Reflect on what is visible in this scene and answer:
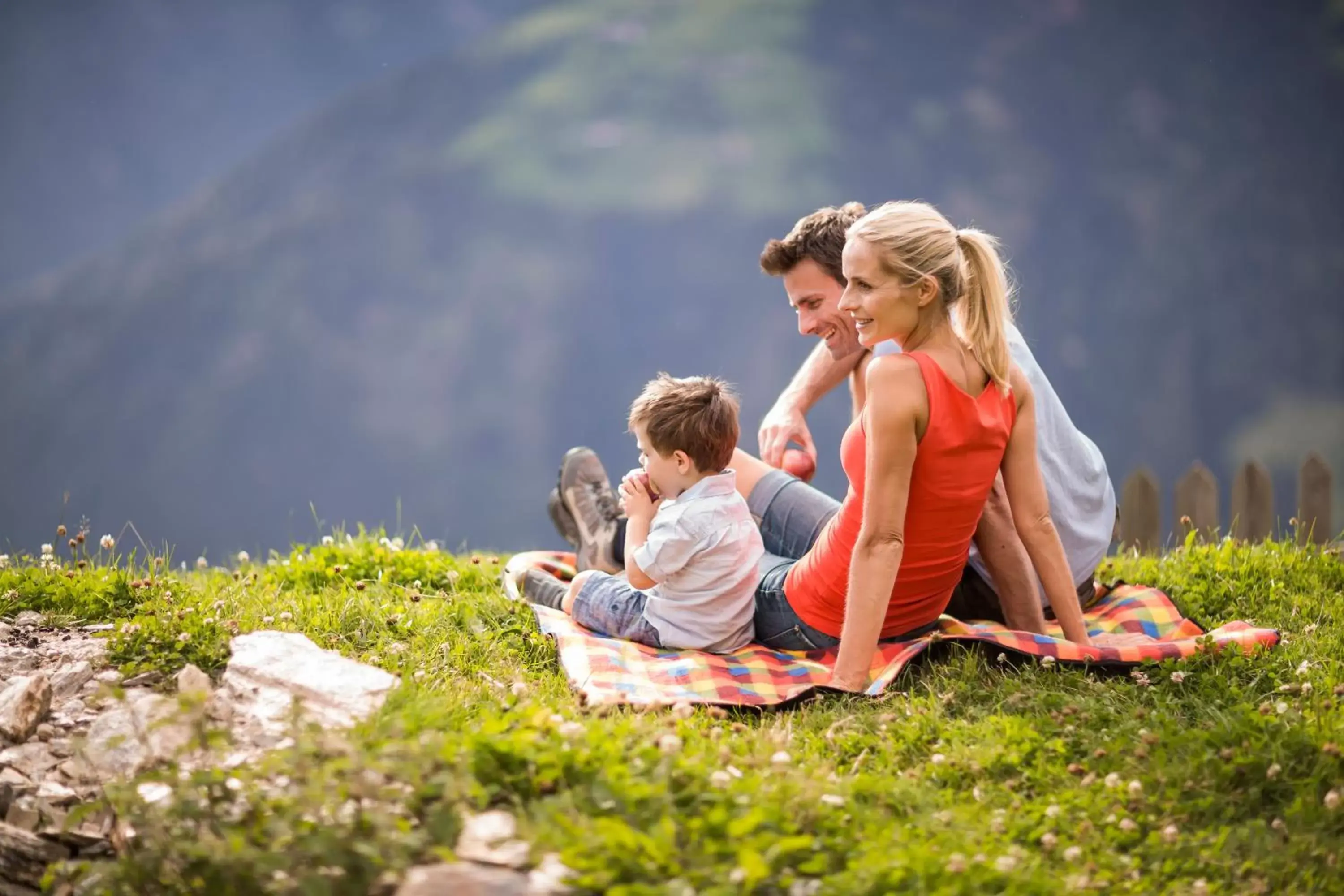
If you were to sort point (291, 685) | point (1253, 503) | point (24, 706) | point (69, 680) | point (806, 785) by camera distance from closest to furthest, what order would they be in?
point (806, 785)
point (291, 685)
point (24, 706)
point (69, 680)
point (1253, 503)

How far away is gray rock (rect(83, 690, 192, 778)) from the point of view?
3008 millimetres

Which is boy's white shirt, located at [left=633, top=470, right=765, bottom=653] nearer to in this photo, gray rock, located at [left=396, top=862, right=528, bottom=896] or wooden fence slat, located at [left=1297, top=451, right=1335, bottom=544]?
gray rock, located at [left=396, top=862, right=528, bottom=896]

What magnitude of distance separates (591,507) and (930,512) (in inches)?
70.8

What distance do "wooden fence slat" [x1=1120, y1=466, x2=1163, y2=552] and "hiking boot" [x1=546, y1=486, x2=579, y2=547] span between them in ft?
12.2

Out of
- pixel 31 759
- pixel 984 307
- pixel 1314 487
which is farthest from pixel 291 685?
pixel 1314 487

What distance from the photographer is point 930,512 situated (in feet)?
11.5

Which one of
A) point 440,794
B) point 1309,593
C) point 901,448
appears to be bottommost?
point 1309,593

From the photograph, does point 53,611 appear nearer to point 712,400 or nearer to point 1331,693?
point 712,400

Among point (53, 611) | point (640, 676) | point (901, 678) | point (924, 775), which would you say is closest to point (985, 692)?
point (901, 678)

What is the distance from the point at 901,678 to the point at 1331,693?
4.00ft

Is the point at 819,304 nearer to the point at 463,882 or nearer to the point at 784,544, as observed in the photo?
the point at 784,544

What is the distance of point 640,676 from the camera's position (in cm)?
368

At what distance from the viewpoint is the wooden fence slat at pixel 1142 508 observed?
699 centimetres

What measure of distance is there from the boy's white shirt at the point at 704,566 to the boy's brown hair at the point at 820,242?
1052 mm
